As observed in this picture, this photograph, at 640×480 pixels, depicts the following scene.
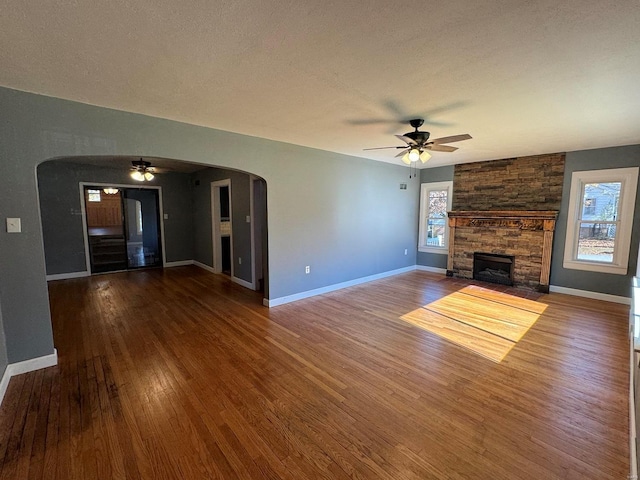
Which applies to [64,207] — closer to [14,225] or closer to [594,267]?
[14,225]

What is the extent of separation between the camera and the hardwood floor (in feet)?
5.57

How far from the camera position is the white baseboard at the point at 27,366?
2.42 metres

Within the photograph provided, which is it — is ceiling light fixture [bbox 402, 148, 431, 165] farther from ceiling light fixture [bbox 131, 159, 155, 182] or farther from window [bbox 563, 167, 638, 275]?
ceiling light fixture [bbox 131, 159, 155, 182]

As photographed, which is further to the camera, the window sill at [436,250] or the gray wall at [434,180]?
the window sill at [436,250]

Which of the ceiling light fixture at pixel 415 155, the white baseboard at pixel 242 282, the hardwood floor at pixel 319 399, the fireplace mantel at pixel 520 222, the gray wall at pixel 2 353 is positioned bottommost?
the hardwood floor at pixel 319 399

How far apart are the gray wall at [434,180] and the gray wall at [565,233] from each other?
2043 millimetres

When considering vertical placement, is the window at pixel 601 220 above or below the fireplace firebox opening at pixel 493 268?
above

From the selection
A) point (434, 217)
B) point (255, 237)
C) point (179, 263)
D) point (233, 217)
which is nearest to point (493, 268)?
point (434, 217)

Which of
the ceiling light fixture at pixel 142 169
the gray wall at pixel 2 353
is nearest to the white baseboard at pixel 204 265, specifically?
the ceiling light fixture at pixel 142 169

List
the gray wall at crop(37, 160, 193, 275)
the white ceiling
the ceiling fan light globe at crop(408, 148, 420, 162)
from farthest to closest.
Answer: the gray wall at crop(37, 160, 193, 275), the ceiling fan light globe at crop(408, 148, 420, 162), the white ceiling

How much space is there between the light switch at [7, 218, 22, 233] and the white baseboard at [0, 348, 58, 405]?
1.22 m

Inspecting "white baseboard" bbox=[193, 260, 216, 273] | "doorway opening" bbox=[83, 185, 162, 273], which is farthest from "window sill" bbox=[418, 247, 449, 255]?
"doorway opening" bbox=[83, 185, 162, 273]

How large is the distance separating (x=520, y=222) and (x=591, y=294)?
1.63 metres

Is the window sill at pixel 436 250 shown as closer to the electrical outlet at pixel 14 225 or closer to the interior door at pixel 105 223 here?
the electrical outlet at pixel 14 225
